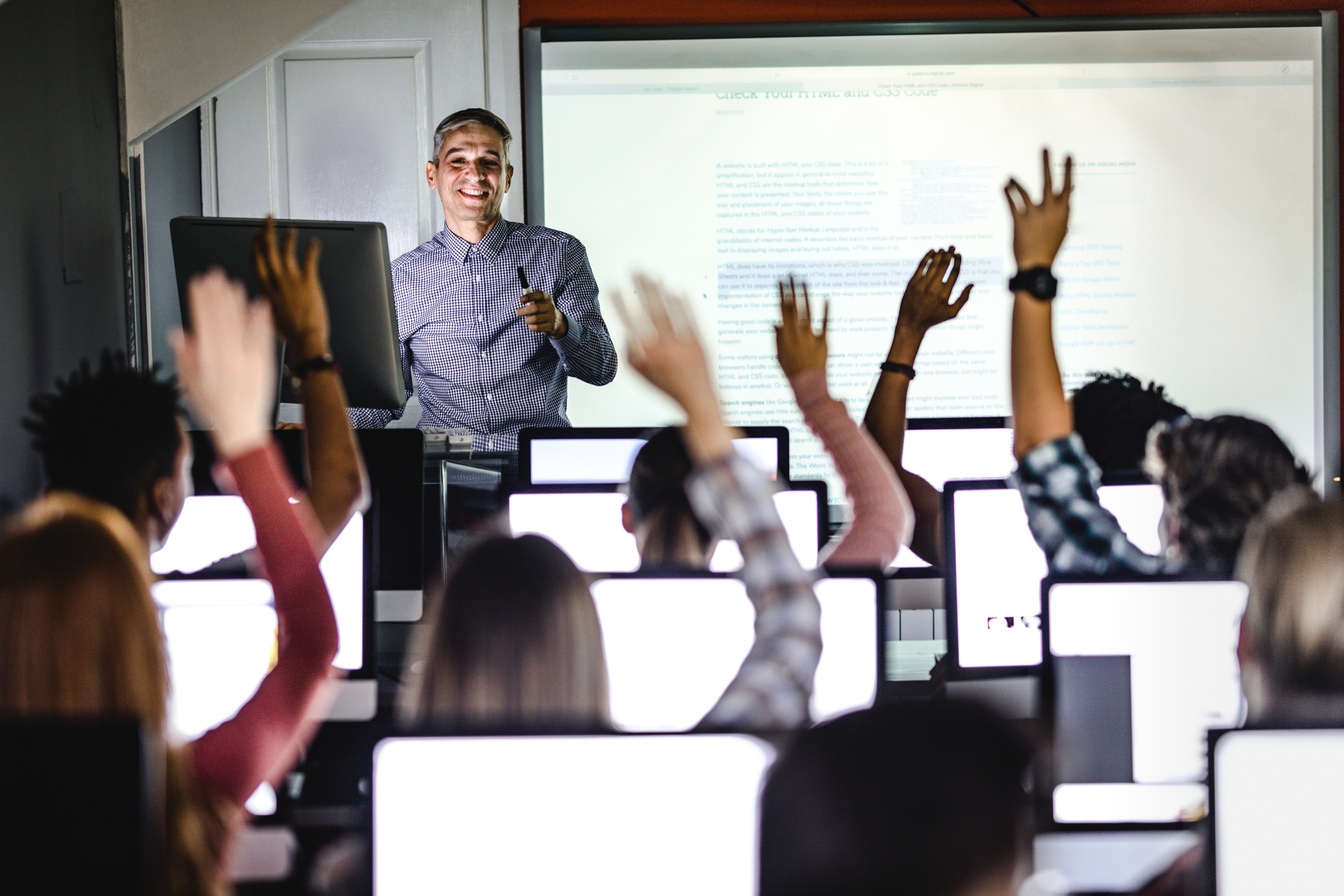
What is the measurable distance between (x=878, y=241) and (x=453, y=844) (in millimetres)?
4037

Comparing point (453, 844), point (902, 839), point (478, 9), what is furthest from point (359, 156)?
point (902, 839)

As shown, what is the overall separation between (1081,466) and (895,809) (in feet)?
3.06

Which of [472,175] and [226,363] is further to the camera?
[472,175]

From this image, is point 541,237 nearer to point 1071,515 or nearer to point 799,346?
point 799,346

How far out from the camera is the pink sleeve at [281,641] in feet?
3.78

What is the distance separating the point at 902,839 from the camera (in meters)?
0.64

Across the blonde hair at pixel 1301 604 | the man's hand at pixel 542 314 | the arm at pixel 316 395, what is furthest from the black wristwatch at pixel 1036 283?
the man's hand at pixel 542 314

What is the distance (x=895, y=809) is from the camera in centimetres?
64

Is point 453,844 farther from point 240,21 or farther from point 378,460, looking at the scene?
point 240,21

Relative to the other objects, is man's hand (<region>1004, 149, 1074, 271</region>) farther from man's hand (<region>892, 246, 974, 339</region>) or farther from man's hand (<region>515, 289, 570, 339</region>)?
man's hand (<region>515, 289, 570, 339</region>)

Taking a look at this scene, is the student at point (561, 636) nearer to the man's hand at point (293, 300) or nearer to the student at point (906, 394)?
the man's hand at point (293, 300)

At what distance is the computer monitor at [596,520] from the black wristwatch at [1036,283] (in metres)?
0.83

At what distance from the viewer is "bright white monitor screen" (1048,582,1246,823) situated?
1.51m

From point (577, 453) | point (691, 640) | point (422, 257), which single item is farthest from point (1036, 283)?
point (422, 257)
